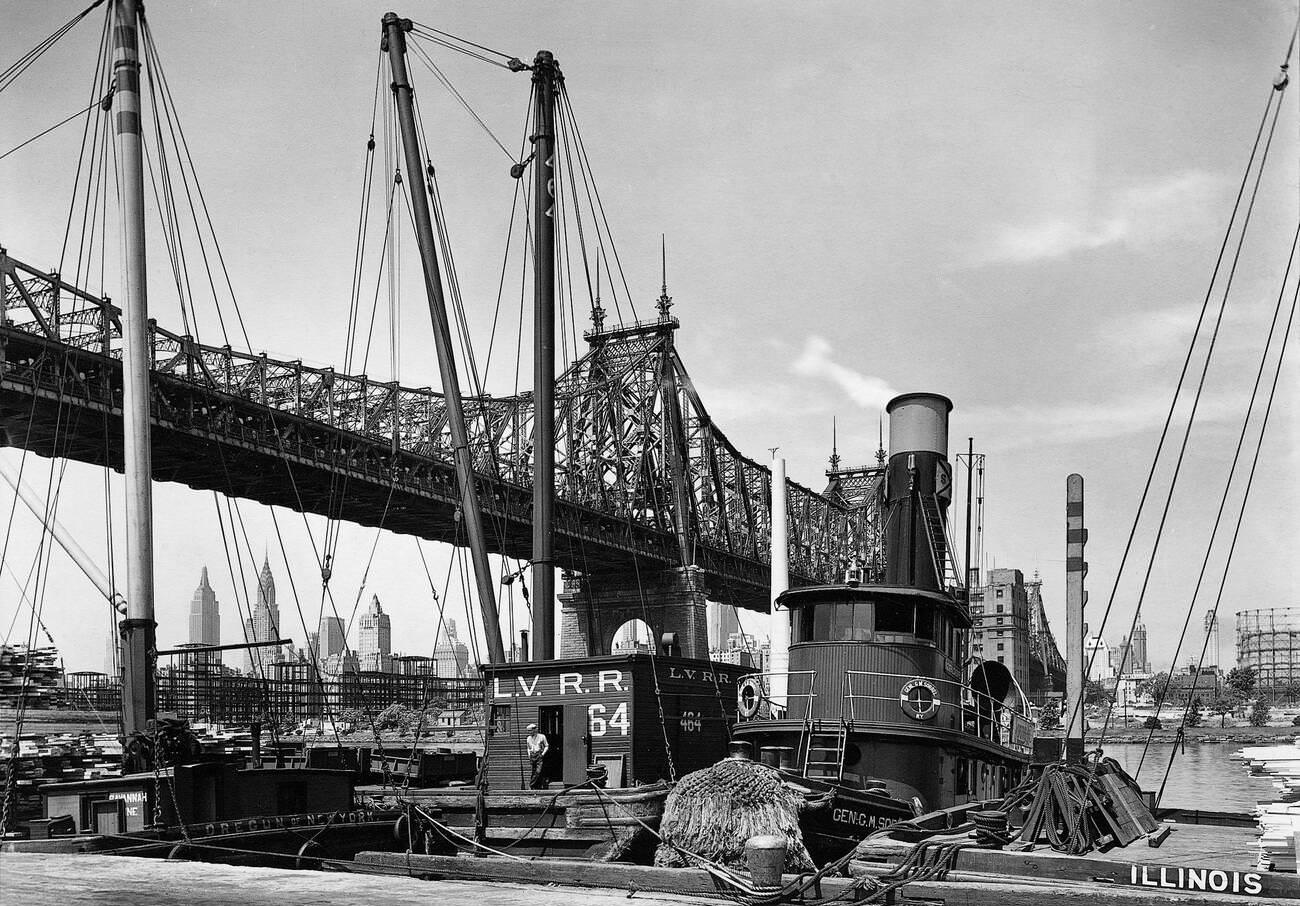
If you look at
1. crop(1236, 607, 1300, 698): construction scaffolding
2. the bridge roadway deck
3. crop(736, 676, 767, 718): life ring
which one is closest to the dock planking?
crop(736, 676, 767, 718): life ring

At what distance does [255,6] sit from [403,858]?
644 inches

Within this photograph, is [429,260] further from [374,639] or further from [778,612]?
[374,639]

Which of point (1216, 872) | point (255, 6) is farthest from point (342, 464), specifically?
point (1216, 872)

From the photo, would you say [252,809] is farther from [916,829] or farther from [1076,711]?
[1076,711]

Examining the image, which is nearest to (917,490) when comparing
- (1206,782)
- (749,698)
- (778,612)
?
(778,612)

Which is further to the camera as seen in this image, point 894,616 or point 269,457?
point 269,457

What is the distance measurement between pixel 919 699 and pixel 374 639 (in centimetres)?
16713

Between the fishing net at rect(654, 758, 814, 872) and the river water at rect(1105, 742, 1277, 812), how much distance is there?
27.6 feet

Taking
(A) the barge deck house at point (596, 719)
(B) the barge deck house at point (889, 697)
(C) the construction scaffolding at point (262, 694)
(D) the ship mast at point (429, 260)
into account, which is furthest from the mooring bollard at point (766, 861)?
(D) the ship mast at point (429, 260)

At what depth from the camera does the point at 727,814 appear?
1405 cm

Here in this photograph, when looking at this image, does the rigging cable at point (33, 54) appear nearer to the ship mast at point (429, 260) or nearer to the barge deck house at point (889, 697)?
the ship mast at point (429, 260)

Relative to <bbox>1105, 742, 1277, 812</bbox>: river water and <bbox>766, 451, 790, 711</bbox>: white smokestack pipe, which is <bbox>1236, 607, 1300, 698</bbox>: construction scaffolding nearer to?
<bbox>1105, 742, 1277, 812</bbox>: river water

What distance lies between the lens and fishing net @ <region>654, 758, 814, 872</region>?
45.6ft

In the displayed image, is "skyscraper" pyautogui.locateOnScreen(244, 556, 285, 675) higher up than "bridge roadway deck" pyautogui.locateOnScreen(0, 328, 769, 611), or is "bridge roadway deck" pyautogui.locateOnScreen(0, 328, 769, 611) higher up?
"bridge roadway deck" pyautogui.locateOnScreen(0, 328, 769, 611)
